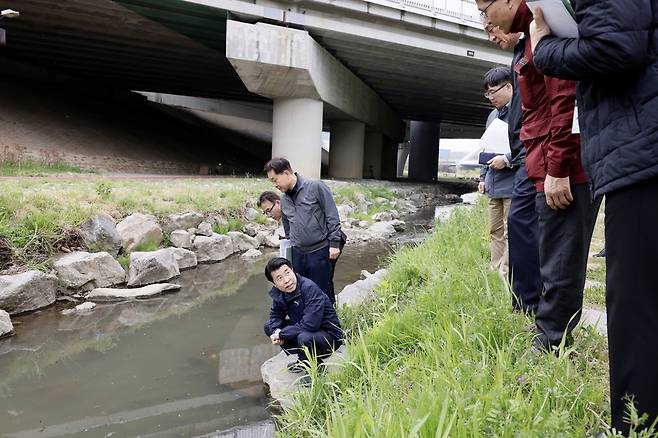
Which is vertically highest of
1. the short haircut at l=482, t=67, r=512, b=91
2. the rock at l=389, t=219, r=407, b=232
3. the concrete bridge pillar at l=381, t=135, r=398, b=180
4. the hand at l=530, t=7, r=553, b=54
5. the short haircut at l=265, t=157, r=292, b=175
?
the concrete bridge pillar at l=381, t=135, r=398, b=180

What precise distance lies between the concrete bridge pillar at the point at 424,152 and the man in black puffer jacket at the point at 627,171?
34.6 m

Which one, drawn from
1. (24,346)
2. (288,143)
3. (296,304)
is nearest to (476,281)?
(296,304)

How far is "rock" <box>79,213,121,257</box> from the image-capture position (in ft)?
20.5

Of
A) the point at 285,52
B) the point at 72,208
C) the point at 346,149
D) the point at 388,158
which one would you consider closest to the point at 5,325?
the point at 72,208

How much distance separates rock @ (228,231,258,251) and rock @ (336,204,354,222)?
3140 mm

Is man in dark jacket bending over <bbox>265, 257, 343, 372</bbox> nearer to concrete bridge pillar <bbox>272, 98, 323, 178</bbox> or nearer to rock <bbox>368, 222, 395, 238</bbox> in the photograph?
rock <bbox>368, 222, 395, 238</bbox>

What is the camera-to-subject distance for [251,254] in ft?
26.1

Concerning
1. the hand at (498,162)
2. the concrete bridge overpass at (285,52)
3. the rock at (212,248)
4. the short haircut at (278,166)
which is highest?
the concrete bridge overpass at (285,52)

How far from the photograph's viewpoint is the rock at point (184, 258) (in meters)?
6.91

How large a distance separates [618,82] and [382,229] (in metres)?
9.31

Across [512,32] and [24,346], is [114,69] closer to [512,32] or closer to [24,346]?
[24,346]

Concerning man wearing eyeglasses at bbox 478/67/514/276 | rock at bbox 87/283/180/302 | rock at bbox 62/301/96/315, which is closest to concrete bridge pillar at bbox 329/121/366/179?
rock at bbox 87/283/180/302

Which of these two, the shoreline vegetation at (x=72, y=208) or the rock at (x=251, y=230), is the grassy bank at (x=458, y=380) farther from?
the rock at (x=251, y=230)

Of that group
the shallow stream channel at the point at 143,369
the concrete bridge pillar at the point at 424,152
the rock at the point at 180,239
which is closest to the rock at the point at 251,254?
the rock at the point at 180,239
